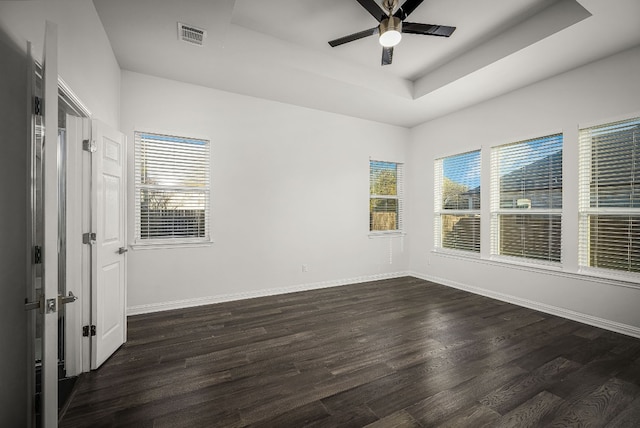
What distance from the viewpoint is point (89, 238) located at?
229 cm

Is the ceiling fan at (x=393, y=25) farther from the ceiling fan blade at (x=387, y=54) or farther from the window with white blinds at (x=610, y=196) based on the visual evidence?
the window with white blinds at (x=610, y=196)

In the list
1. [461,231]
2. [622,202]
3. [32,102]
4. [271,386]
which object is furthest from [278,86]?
[622,202]

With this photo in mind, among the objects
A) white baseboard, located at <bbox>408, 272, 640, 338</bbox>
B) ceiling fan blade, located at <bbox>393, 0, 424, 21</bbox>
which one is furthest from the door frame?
white baseboard, located at <bbox>408, 272, 640, 338</bbox>

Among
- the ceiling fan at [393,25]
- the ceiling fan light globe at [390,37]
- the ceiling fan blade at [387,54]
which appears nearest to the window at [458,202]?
the ceiling fan blade at [387,54]

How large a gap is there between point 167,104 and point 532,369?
4873 millimetres

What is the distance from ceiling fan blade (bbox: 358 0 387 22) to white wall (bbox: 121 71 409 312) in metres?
2.17

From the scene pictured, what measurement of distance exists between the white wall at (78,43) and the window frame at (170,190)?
44 cm

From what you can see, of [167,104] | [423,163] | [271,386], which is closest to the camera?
[271,386]

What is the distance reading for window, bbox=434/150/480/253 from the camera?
15.5 feet

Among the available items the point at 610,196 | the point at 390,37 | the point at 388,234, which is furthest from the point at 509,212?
the point at 390,37

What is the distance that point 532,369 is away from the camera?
2.35 metres

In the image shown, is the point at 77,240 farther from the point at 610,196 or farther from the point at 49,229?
the point at 610,196

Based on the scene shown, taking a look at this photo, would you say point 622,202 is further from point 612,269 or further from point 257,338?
point 257,338

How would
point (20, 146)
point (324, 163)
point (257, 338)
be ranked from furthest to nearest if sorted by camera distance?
point (324, 163) → point (257, 338) → point (20, 146)
